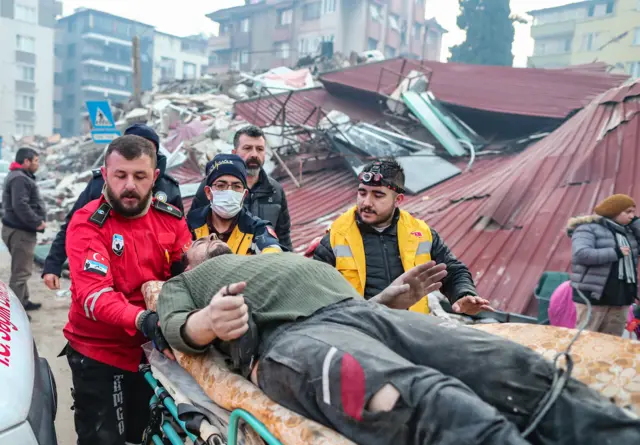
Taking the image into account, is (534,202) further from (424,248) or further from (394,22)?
(394,22)

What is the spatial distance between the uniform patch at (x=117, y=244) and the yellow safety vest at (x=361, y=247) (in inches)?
46.7

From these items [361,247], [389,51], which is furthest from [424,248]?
[389,51]

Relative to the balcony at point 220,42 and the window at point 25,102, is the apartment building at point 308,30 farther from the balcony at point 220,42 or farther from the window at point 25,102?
the window at point 25,102

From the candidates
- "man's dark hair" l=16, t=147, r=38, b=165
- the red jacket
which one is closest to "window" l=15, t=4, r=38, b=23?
"man's dark hair" l=16, t=147, r=38, b=165

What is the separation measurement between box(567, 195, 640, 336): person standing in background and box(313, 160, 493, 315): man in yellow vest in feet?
6.08

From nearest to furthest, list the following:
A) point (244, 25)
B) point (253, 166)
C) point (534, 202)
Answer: point (253, 166) → point (534, 202) → point (244, 25)

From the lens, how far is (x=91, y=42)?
49062 mm

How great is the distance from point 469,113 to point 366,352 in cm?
1128

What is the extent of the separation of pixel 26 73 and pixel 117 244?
4757cm

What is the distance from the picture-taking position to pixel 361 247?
9.74 feet

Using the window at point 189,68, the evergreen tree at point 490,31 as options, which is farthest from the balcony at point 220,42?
the evergreen tree at point 490,31

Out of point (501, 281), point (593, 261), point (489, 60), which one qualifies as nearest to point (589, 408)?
point (593, 261)

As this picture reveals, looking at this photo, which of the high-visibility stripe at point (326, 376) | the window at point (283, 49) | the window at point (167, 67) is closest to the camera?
the high-visibility stripe at point (326, 376)

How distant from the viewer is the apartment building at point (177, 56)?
5184cm
